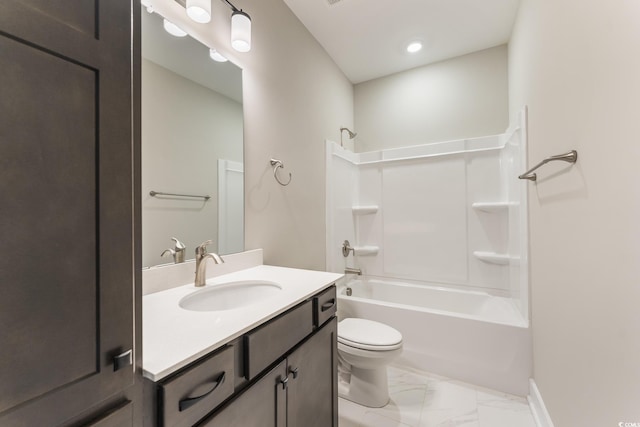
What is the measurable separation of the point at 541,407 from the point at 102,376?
2077 mm

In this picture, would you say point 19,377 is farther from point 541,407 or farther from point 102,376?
point 541,407

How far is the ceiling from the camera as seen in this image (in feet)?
6.36

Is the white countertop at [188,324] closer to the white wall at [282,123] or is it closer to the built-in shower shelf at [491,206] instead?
the white wall at [282,123]

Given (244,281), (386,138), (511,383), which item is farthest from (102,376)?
(386,138)

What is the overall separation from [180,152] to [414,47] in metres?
2.34

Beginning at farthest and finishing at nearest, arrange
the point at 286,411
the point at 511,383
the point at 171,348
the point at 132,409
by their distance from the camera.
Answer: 1. the point at 511,383
2. the point at 286,411
3. the point at 171,348
4. the point at 132,409

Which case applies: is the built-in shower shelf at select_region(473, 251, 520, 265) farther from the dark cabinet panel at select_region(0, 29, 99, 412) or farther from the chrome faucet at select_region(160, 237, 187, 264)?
the dark cabinet panel at select_region(0, 29, 99, 412)

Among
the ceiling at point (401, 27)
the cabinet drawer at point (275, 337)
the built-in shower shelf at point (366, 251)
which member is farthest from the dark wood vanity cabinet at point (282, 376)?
the ceiling at point (401, 27)

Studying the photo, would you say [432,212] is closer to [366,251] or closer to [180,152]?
[366,251]

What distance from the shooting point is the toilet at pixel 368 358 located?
1.58 meters

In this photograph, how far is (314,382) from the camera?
3.59ft

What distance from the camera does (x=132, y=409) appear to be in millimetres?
514

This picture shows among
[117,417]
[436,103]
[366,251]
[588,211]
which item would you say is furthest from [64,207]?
[436,103]

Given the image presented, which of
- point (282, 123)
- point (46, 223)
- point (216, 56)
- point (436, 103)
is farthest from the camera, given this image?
point (436, 103)
